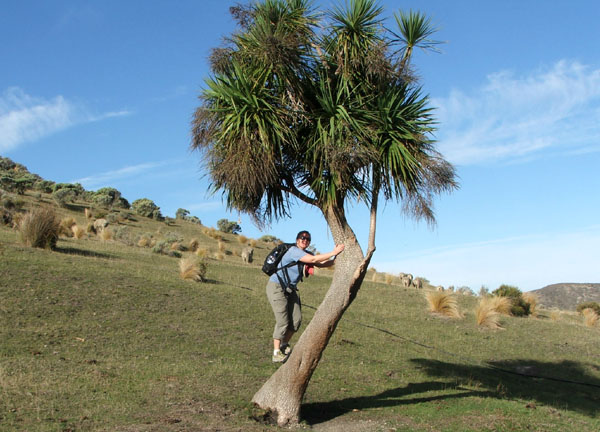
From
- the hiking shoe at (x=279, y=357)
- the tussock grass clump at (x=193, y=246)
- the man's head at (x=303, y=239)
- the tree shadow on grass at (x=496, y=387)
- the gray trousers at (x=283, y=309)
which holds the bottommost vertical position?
the tree shadow on grass at (x=496, y=387)

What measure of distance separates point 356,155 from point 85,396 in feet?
17.6

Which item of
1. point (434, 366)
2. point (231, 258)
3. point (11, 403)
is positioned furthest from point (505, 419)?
point (231, 258)

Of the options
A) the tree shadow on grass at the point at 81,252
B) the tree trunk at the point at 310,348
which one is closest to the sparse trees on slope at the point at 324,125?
the tree trunk at the point at 310,348

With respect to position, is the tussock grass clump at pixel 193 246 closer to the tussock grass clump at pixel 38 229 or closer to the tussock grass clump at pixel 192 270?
the tussock grass clump at pixel 192 270

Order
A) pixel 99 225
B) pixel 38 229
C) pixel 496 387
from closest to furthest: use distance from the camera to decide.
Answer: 1. pixel 496 387
2. pixel 38 229
3. pixel 99 225

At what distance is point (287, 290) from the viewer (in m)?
8.67

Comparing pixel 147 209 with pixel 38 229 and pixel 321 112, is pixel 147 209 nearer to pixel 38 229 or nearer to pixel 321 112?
pixel 38 229

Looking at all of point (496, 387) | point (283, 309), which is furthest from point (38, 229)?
point (496, 387)

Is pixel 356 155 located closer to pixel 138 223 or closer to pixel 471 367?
pixel 471 367

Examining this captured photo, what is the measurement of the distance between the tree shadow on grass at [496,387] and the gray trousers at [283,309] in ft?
4.88

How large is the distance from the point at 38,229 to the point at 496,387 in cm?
1532

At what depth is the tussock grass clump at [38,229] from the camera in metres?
19.9

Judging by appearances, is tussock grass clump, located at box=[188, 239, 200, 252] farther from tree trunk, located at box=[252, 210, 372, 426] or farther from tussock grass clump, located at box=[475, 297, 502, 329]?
tree trunk, located at box=[252, 210, 372, 426]

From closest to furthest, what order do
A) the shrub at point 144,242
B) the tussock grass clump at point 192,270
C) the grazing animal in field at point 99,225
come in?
the tussock grass clump at point 192,270
the shrub at point 144,242
the grazing animal in field at point 99,225
